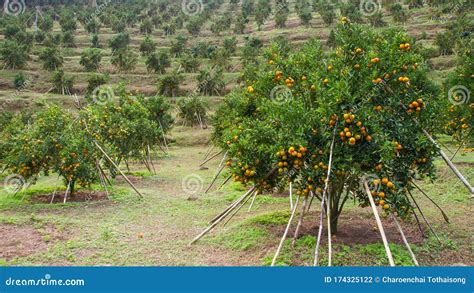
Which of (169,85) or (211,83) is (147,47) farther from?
(211,83)

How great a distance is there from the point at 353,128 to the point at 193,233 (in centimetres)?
536

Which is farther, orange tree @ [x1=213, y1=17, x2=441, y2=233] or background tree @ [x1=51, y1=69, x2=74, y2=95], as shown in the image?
background tree @ [x1=51, y1=69, x2=74, y2=95]

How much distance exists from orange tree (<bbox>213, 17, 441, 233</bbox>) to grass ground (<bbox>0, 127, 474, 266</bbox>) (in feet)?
4.29

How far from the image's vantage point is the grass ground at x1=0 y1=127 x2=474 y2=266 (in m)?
9.42

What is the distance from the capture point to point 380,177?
865cm

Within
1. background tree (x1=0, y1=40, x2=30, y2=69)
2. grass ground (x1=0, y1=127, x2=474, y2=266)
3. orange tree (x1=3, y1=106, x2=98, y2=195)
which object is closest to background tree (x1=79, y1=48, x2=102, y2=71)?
background tree (x1=0, y1=40, x2=30, y2=69)

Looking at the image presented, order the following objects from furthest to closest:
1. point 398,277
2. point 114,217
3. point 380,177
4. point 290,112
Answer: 1. point 114,217
2. point 290,112
3. point 380,177
4. point 398,277

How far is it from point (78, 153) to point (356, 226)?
9562 millimetres

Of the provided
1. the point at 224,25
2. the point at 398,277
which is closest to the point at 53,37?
the point at 224,25

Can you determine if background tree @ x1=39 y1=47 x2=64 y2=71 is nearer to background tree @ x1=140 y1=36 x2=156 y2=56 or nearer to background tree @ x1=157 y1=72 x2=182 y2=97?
background tree @ x1=140 y1=36 x2=156 y2=56

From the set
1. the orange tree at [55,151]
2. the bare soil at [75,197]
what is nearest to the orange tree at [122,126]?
the orange tree at [55,151]

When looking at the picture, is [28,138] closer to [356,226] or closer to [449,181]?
[356,226]

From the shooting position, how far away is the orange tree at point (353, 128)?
28.6ft

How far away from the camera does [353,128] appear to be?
8766 mm
